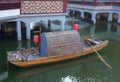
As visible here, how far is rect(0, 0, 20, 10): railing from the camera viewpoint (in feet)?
64.2

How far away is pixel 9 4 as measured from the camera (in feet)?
67.1

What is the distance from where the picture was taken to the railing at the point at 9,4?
19.6 m

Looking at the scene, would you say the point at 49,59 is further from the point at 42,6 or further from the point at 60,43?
the point at 42,6

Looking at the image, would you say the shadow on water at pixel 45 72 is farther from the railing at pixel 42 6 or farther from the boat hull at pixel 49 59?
the railing at pixel 42 6

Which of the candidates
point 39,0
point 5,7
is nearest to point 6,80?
point 5,7

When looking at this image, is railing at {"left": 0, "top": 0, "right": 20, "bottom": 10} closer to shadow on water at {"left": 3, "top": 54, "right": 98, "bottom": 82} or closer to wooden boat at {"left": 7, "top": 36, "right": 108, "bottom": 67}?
wooden boat at {"left": 7, "top": 36, "right": 108, "bottom": 67}

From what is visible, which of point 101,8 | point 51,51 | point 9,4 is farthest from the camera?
point 101,8

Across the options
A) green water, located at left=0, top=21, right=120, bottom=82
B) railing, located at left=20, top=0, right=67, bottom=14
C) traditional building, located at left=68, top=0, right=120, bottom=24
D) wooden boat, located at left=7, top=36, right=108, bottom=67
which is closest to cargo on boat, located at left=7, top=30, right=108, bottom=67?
wooden boat, located at left=7, top=36, right=108, bottom=67

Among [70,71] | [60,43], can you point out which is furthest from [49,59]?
[70,71]

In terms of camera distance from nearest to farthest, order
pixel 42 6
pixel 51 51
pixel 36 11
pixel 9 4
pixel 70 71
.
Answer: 1. pixel 51 51
2. pixel 70 71
3. pixel 9 4
4. pixel 36 11
5. pixel 42 6

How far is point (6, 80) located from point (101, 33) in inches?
722

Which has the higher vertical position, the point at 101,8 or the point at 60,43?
the point at 101,8

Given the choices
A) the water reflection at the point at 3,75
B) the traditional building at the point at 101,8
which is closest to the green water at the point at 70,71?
the water reflection at the point at 3,75

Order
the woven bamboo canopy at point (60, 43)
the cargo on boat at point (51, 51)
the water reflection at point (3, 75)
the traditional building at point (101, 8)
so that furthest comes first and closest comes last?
the traditional building at point (101, 8) → the woven bamboo canopy at point (60, 43) → the cargo on boat at point (51, 51) → the water reflection at point (3, 75)
